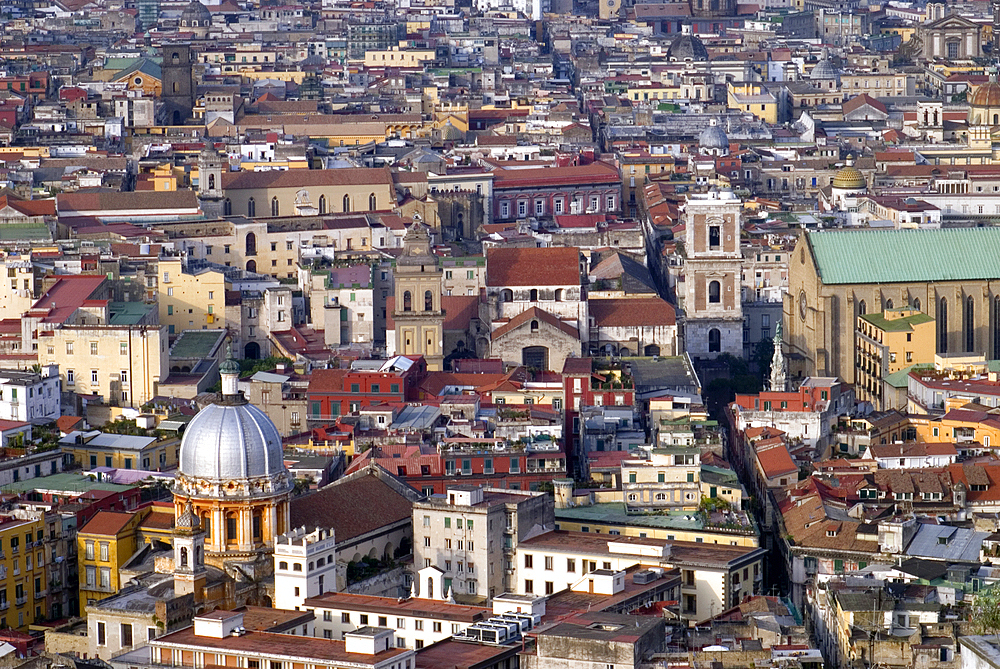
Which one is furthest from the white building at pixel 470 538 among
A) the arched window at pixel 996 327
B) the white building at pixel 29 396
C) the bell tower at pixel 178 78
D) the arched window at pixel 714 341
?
the bell tower at pixel 178 78

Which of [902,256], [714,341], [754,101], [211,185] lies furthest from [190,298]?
[754,101]

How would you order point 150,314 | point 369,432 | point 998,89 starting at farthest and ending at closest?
point 998,89, point 150,314, point 369,432

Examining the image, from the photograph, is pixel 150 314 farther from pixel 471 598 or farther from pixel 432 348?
pixel 471 598

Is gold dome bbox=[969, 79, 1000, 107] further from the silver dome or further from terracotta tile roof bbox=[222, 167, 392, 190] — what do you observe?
the silver dome

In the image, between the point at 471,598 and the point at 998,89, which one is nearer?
the point at 471,598

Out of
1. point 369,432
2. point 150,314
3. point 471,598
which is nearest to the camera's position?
point 471,598

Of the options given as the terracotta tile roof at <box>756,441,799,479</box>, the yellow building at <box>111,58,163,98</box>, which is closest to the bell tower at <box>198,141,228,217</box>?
the yellow building at <box>111,58,163,98</box>

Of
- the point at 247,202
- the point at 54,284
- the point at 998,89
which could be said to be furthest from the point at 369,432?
the point at 998,89
